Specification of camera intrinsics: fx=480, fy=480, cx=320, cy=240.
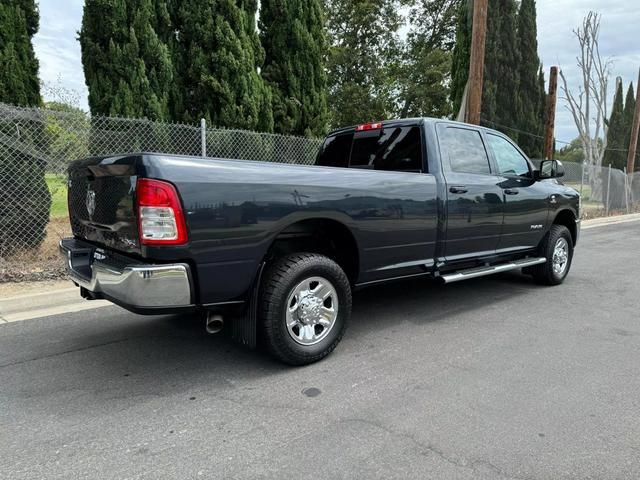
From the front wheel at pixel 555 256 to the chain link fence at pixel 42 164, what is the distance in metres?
4.94

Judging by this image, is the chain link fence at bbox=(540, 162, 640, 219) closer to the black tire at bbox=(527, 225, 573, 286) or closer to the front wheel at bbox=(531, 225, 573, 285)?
the front wheel at bbox=(531, 225, 573, 285)

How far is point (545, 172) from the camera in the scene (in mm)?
5656

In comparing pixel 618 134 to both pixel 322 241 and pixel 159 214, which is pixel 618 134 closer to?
pixel 322 241

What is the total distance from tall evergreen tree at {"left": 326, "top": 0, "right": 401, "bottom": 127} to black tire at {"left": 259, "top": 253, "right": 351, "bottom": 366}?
75.4ft

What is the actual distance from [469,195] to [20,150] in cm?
566

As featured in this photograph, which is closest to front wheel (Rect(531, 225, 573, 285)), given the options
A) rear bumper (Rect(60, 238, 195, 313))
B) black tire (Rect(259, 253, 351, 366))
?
black tire (Rect(259, 253, 351, 366))

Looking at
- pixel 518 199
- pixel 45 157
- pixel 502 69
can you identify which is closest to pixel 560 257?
pixel 518 199

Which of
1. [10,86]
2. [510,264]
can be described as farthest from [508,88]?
[10,86]

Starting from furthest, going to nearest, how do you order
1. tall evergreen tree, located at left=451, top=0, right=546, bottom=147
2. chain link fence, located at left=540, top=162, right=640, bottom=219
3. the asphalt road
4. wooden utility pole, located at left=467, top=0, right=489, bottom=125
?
tall evergreen tree, located at left=451, top=0, right=546, bottom=147 → chain link fence, located at left=540, top=162, right=640, bottom=219 → wooden utility pole, located at left=467, top=0, right=489, bottom=125 → the asphalt road

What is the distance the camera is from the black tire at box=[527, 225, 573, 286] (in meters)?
6.01

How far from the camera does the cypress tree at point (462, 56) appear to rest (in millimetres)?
18766

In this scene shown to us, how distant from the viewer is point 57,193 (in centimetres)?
698

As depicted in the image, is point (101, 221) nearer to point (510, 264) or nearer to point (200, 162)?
point (200, 162)

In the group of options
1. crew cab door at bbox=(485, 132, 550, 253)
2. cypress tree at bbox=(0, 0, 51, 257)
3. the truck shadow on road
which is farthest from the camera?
cypress tree at bbox=(0, 0, 51, 257)
